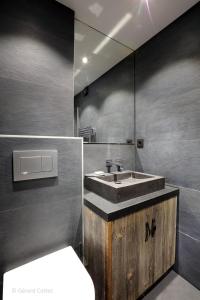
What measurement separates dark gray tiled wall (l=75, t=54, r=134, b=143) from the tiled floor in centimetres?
136

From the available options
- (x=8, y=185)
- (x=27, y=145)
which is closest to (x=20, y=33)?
(x=27, y=145)

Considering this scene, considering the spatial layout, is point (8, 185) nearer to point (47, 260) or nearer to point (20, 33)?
point (47, 260)

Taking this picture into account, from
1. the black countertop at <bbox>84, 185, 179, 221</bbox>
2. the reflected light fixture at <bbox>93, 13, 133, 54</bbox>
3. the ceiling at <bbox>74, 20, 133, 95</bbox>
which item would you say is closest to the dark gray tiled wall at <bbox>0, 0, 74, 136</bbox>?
the ceiling at <bbox>74, 20, 133, 95</bbox>

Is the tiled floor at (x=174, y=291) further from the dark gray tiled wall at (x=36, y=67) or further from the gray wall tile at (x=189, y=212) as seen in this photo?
the dark gray tiled wall at (x=36, y=67)

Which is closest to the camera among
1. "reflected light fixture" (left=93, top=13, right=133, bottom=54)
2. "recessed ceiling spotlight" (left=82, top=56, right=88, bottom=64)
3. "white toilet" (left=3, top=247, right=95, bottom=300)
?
"white toilet" (left=3, top=247, right=95, bottom=300)

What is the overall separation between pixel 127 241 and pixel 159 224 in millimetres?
356

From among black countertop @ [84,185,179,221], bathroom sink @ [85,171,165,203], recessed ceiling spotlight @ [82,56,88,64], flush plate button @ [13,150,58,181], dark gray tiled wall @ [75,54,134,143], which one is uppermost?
recessed ceiling spotlight @ [82,56,88,64]

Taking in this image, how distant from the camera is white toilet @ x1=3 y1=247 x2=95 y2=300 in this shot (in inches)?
27.3

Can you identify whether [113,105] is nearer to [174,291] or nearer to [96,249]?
[96,249]

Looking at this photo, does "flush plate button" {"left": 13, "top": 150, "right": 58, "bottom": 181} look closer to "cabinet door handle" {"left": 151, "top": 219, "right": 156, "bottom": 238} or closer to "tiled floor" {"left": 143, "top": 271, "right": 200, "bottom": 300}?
"cabinet door handle" {"left": 151, "top": 219, "right": 156, "bottom": 238}

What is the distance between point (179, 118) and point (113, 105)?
714 mm

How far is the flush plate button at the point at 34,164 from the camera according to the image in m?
0.92

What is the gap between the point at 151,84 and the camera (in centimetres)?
157

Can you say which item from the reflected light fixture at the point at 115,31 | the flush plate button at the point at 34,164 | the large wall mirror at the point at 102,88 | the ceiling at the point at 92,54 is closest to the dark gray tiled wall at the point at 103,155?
the large wall mirror at the point at 102,88
